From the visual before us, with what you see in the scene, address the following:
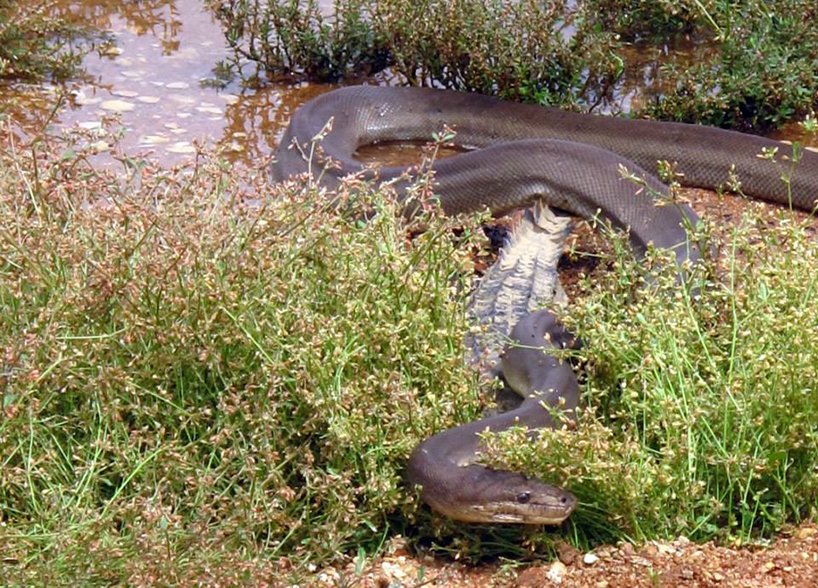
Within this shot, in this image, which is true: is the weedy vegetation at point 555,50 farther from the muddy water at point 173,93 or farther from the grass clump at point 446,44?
the muddy water at point 173,93

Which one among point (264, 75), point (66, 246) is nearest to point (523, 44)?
point (264, 75)

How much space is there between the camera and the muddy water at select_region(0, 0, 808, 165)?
8.50m

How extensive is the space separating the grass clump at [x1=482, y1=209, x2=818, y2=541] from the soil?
0.10m

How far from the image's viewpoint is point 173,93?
30.1ft

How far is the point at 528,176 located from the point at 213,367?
3.19 metres

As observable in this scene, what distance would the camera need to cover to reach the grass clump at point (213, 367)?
4254 millimetres

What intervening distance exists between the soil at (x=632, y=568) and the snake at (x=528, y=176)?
17 centimetres

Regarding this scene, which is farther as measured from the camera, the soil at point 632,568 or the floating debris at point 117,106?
the floating debris at point 117,106

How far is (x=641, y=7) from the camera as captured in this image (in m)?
9.75

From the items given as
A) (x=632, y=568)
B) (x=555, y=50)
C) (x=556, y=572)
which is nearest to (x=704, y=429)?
(x=632, y=568)

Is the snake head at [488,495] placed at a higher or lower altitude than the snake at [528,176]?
lower

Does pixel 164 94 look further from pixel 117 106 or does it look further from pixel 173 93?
pixel 117 106

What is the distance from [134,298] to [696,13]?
5.49 metres

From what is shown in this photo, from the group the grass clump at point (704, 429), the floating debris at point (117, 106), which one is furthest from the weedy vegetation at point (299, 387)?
the floating debris at point (117, 106)
